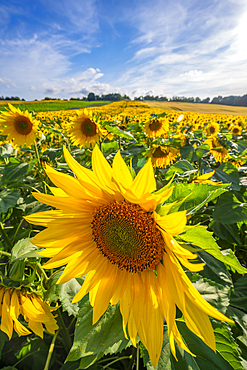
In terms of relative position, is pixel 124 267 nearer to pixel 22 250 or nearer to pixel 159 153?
pixel 22 250

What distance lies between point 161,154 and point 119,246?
→ 1766 mm

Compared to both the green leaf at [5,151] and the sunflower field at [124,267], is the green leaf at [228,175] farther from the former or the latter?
the green leaf at [5,151]

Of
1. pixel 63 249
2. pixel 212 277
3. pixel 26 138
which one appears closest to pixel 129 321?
pixel 63 249

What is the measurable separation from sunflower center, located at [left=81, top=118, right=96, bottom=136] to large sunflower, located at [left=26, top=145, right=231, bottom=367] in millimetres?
2277

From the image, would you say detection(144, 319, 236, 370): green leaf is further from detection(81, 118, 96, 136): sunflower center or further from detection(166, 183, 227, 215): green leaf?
detection(81, 118, 96, 136): sunflower center

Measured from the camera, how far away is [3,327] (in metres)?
0.96

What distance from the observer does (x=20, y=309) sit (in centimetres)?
102

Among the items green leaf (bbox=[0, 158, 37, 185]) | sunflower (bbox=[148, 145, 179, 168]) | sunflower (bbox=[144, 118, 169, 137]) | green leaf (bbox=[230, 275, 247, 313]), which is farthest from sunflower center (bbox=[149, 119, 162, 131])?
green leaf (bbox=[230, 275, 247, 313])

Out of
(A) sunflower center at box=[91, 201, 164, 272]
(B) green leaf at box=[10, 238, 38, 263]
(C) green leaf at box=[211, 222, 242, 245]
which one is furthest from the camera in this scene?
(C) green leaf at box=[211, 222, 242, 245]

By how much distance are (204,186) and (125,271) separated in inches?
21.6

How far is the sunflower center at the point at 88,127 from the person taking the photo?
9.68ft

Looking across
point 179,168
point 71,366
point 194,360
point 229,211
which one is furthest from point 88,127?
point 194,360

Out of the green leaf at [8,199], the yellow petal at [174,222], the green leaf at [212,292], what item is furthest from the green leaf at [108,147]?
the yellow petal at [174,222]

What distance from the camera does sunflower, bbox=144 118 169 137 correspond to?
401cm
